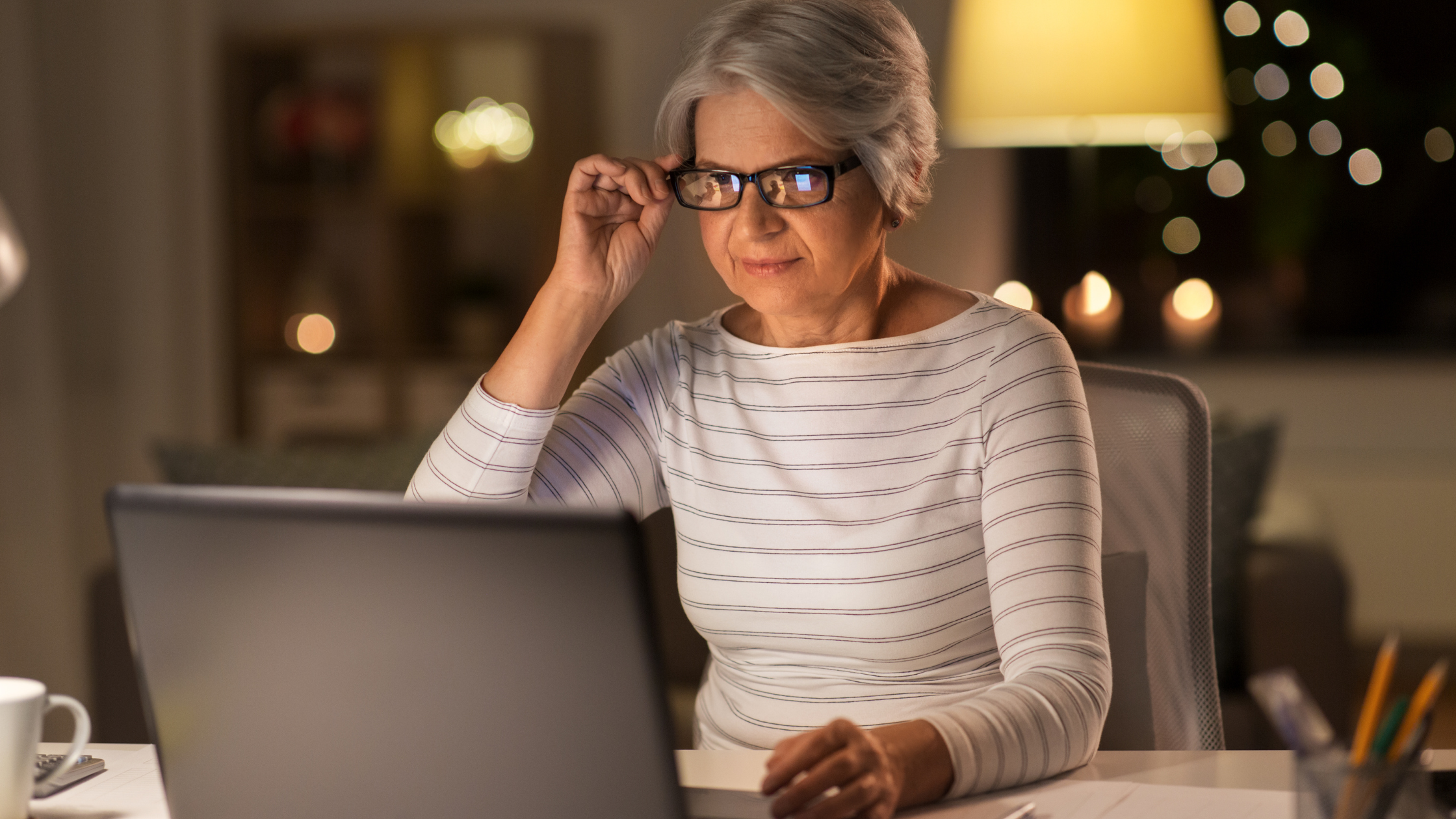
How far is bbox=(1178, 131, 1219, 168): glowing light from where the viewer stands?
13.6ft

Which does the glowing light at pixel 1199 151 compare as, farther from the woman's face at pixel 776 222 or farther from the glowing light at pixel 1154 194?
the woman's face at pixel 776 222

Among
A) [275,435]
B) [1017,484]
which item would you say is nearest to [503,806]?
[1017,484]

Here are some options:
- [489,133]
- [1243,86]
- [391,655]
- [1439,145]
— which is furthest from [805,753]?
[1439,145]

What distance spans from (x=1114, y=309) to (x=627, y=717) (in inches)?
139

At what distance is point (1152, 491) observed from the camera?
1.27m

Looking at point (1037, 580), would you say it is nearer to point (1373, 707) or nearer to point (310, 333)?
point (1373, 707)

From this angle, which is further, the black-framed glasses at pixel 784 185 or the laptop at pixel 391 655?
the black-framed glasses at pixel 784 185

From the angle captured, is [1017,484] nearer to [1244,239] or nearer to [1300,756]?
[1300,756]

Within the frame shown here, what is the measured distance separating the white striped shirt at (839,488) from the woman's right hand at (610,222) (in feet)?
0.38

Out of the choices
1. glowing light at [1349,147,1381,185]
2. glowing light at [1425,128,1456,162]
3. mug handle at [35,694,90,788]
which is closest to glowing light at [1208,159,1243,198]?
glowing light at [1349,147,1381,185]

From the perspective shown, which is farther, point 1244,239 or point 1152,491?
→ point 1244,239

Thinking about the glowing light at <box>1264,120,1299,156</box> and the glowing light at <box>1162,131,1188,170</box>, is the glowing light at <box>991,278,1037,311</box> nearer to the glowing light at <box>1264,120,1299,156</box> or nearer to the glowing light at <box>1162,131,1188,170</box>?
the glowing light at <box>1162,131,1188,170</box>

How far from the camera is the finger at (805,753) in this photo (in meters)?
0.77

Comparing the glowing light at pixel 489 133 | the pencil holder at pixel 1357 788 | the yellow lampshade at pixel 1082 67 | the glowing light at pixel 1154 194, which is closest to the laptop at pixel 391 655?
the pencil holder at pixel 1357 788
